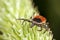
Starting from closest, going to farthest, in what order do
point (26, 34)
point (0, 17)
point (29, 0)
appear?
point (26, 34) → point (0, 17) → point (29, 0)

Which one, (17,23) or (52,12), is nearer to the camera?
(17,23)

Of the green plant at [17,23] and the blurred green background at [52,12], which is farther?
the blurred green background at [52,12]

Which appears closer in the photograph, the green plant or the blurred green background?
the green plant

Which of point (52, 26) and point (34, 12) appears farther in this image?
point (52, 26)

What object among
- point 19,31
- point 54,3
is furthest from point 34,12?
point 54,3

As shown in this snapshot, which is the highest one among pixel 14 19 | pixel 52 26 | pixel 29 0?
pixel 29 0

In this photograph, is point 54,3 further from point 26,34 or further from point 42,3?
point 26,34

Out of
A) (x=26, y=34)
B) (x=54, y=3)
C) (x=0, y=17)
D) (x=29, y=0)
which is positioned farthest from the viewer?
(x=54, y=3)

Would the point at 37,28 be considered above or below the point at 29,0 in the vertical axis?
below
